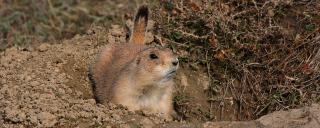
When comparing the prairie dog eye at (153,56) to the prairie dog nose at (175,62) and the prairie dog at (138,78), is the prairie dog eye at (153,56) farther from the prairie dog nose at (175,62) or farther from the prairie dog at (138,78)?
the prairie dog nose at (175,62)

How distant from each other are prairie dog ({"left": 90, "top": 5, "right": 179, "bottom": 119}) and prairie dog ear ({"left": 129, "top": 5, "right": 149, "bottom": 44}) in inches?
14.1

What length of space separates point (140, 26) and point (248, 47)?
3.64 ft

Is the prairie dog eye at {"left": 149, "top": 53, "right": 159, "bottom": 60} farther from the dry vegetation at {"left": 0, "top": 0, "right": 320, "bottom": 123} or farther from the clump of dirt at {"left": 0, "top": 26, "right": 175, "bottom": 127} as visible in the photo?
the dry vegetation at {"left": 0, "top": 0, "right": 320, "bottom": 123}

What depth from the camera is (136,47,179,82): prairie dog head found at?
5551 millimetres

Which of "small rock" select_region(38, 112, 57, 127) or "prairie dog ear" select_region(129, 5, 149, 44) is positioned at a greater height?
"prairie dog ear" select_region(129, 5, 149, 44)

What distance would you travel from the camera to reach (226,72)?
6508 mm

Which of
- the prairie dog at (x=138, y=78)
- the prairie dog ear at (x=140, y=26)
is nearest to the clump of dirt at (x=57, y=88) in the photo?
the prairie dog at (x=138, y=78)

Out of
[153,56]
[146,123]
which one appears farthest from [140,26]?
[146,123]

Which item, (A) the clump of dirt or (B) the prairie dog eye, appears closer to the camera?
(A) the clump of dirt

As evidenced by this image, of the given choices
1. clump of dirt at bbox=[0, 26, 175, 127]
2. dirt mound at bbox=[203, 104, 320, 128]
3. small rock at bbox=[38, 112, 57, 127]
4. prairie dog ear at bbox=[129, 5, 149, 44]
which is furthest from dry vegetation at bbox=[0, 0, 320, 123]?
small rock at bbox=[38, 112, 57, 127]

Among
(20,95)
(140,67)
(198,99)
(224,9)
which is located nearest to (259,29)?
(224,9)

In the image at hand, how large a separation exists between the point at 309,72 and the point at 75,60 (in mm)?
2315

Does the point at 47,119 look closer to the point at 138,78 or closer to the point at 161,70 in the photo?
the point at 138,78

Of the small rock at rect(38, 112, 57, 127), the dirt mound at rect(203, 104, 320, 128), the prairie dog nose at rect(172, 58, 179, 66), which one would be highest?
the prairie dog nose at rect(172, 58, 179, 66)
